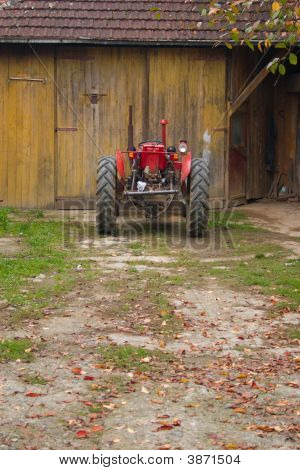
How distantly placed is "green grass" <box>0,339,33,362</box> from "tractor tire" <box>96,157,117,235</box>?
211 inches

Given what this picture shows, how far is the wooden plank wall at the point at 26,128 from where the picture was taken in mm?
15430

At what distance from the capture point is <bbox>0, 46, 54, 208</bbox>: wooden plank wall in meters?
15.4

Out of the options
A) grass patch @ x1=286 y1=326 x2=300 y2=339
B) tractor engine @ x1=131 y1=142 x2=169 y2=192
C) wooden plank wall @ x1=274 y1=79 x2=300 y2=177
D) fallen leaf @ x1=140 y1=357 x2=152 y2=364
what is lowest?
fallen leaf @ x1=140 y1=357 x2=152 y2=364

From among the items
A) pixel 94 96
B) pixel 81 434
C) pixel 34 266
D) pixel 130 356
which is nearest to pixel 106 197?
pixel 34 266

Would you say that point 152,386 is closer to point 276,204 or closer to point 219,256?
point 219,256

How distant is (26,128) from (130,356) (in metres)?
9.35

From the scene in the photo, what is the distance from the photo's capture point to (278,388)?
6.30 meters

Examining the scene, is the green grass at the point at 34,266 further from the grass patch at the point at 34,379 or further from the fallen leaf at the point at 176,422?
the fallen leaf at the point at 176,422

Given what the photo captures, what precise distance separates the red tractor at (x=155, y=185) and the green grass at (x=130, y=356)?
546 centimetres

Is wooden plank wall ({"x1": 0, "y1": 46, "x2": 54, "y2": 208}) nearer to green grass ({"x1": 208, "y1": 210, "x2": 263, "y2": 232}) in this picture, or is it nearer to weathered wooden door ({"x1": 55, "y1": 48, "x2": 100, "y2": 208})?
weathered wooden door ({"x1": 55, "y1": 48, "x2": 100, "y2": 208})

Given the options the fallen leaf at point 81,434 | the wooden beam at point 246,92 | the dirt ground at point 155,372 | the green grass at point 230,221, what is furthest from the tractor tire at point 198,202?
the fallen leaf at point 81,434

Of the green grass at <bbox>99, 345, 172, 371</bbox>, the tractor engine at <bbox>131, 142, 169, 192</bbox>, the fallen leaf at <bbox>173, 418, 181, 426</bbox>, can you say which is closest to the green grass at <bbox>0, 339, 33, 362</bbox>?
the green grass at <bbox>99, 345, 172, 371</bbox>

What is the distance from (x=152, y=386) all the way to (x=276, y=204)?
11.1 m

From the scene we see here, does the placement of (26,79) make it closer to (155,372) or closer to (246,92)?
(246,92)
